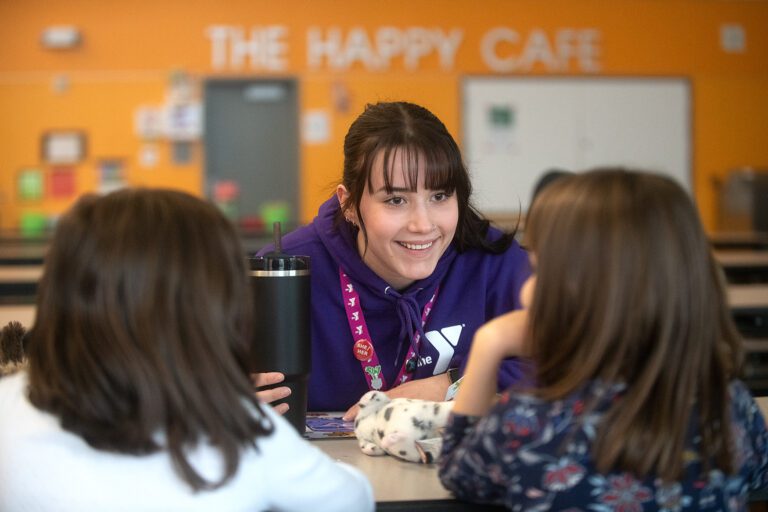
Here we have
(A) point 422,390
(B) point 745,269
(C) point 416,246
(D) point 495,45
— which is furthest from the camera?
(D) point 495,45

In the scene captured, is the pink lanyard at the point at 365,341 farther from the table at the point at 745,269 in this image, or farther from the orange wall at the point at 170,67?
the orange wall at the point at 170,67

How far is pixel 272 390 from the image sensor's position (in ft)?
4.75

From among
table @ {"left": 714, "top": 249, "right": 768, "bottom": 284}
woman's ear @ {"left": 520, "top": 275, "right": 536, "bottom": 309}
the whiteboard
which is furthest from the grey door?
woman's ear @ {"left": 520, "top": 275, "right": 536, "bottom": 309}

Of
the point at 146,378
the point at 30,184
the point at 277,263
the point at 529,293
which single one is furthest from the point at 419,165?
the point at 30,184

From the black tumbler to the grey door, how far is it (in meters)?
6.42

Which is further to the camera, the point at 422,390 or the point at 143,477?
the point at 422,390

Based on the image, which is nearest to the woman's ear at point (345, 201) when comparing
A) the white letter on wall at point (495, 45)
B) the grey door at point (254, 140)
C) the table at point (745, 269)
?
the table at point (745, 269)

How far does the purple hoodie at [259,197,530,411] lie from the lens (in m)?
1.82

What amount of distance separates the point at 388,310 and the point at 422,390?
0.75 ft

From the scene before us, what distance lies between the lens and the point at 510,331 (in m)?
1.21

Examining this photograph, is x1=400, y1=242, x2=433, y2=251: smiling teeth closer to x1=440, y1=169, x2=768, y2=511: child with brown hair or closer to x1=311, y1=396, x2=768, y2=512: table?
x1=311, y1=396, x2=768, y2=512: table

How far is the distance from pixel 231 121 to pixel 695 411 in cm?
702

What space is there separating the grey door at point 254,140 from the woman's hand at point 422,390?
618cm

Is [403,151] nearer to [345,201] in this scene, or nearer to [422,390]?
[345,201]
